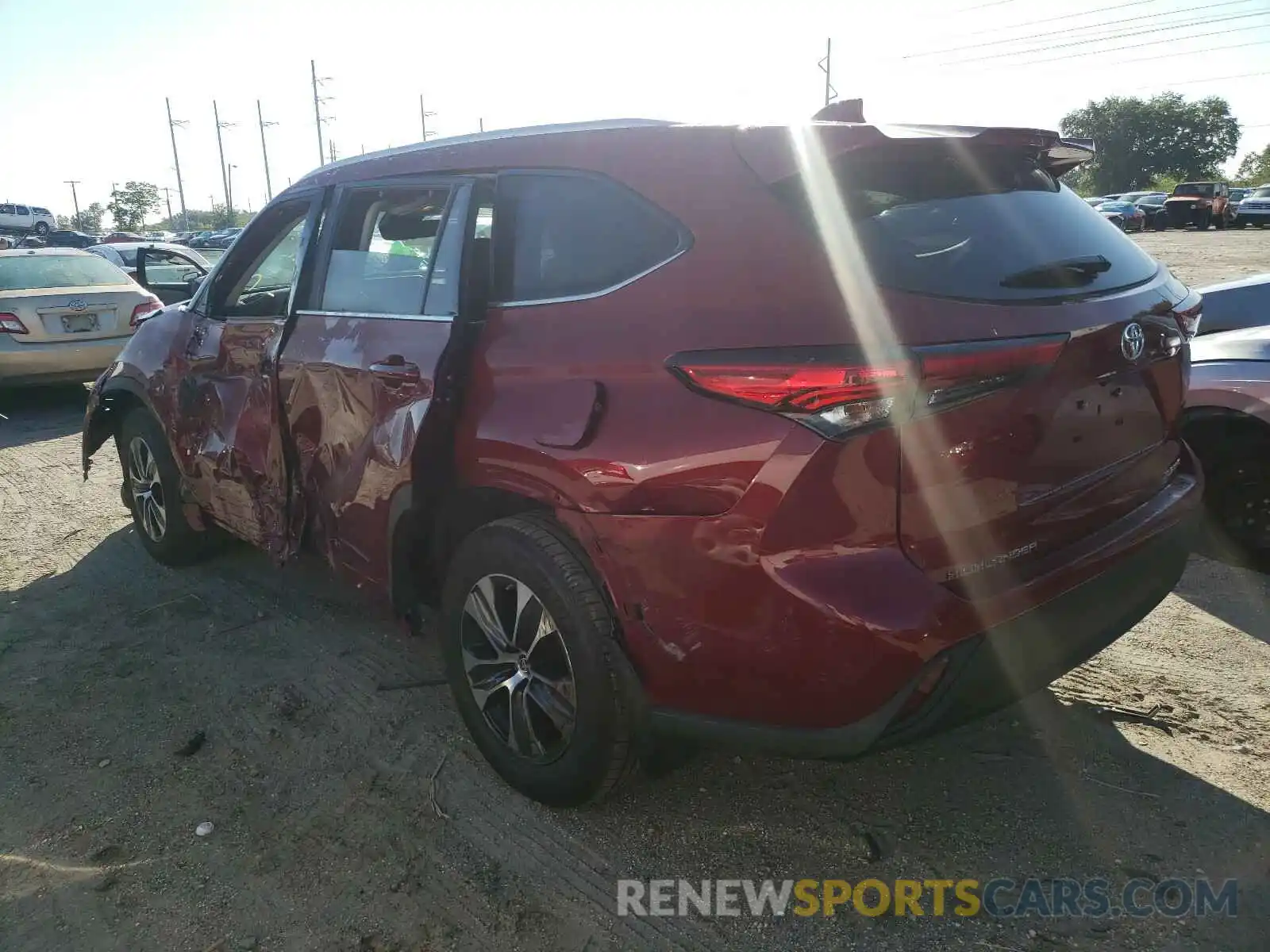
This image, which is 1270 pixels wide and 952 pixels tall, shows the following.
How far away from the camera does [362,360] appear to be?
3.02m

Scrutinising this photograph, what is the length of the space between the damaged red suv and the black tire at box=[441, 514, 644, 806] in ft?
0.03

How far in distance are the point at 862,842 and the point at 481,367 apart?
1.71 m

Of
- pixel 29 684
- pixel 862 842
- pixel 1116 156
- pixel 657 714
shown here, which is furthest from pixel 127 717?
pixel 1116 156

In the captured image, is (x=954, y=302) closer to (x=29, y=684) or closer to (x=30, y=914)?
(x=30, y=914)

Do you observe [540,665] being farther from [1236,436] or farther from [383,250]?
[1236,436]

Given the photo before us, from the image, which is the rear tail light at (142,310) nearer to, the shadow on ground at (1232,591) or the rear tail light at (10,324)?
the rear tail light at (10,324)

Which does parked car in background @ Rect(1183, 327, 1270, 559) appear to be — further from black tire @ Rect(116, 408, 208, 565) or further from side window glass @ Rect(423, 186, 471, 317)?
black tire @ Rect(116, 408, 208, 565)

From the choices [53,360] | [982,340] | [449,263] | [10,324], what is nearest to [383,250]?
[449,263]

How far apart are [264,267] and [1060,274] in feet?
10.4

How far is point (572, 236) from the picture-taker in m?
2.53

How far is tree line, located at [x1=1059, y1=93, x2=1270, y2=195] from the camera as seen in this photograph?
68.6m

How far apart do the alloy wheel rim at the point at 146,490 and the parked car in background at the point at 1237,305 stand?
562 centimetres

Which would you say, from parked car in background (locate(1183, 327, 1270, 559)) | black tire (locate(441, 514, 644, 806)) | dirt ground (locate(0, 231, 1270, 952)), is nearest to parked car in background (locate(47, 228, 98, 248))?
dirt ground (locate(0, 231, 1270, 952))

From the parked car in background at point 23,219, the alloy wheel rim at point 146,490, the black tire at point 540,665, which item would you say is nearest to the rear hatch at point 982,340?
the black tire at point 540,665
